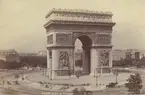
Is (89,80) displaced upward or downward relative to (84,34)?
downward

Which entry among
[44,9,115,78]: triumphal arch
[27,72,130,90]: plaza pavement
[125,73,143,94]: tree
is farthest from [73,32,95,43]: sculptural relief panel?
[125,73,143,94]: tree

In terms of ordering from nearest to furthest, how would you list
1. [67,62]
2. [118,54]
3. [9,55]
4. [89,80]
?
[9,55], [89,80], [118,54], [67,62]

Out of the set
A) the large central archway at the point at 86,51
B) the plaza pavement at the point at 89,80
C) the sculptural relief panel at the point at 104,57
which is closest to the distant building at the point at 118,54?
the plaza pavement at the point at 89,80

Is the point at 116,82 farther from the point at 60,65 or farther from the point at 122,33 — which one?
the point at 60,65

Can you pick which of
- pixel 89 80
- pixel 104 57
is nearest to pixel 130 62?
pixel 89 80

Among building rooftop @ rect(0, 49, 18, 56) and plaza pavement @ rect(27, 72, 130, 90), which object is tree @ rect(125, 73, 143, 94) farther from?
building rooftop @ rect(0, 49, 18, 56)

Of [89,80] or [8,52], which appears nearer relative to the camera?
[8,52]

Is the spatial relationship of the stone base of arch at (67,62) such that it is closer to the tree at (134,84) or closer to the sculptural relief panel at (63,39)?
the sculptural relief panel at (63,39)

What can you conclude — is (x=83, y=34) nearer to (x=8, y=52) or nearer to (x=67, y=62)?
(x=67, y=62)
